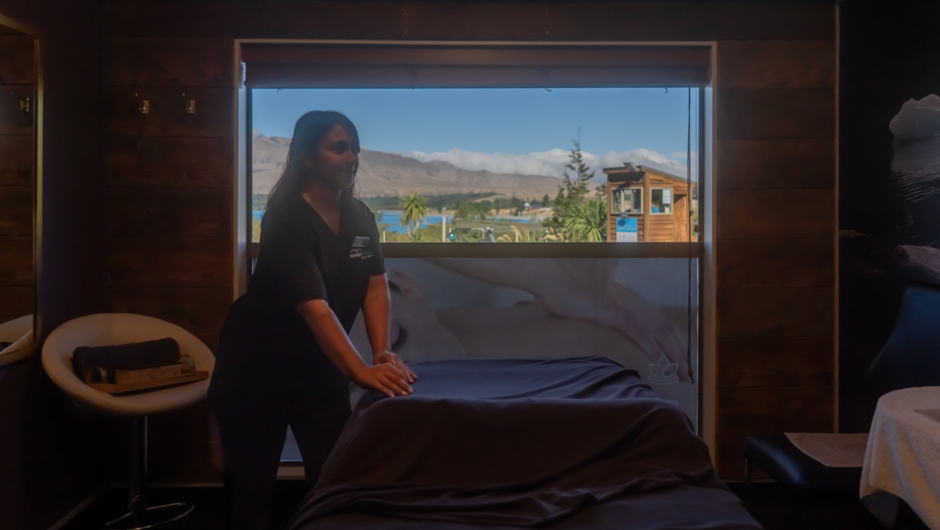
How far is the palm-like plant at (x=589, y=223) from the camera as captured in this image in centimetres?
309

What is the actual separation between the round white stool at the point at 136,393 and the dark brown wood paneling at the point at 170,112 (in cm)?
85

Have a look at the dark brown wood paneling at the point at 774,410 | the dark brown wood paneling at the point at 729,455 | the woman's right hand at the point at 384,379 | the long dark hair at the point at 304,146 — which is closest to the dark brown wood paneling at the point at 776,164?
the dark brown wood paneling at the point at 774,410

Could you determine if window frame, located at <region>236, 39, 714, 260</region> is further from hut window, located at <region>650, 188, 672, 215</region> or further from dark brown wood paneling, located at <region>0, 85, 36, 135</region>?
dark brown wood paneling, located at <region>0, 85, 36, 135</region>

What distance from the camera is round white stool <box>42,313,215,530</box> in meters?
2.18

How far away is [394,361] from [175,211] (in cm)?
144

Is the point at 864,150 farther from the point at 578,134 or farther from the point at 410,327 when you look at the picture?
the point at 410,327

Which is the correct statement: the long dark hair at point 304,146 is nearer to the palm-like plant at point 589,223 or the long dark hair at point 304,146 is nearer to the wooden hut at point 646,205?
the palm-like plant at point 589,223

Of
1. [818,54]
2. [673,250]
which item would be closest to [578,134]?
[673,250]

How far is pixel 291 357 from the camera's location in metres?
2.00

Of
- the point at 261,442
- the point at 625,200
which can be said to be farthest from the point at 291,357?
the point at 625,200

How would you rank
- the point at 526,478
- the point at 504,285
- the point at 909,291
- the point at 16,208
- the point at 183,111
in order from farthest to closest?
the point at 504,285 → the point at 183,111 → the point at 909,291 → the point at 16,208 → the point at 526,478

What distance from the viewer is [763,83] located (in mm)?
2857

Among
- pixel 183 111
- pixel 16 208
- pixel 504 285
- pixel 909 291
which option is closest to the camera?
pixel 16 208

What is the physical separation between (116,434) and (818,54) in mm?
3627
